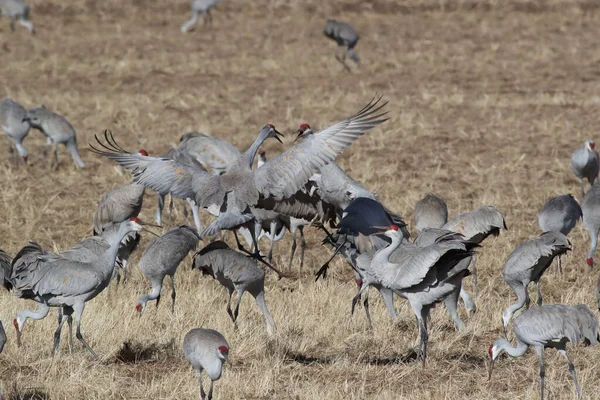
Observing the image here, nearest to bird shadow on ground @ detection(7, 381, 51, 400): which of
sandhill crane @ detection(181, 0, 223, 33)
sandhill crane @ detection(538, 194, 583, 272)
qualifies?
sandhill crane @ detection(538, 194, 583, 272)

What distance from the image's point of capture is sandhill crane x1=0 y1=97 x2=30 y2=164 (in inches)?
534

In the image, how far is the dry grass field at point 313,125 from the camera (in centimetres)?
682

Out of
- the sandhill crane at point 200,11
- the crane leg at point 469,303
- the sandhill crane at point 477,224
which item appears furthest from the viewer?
the sandhill crane at point 200,11

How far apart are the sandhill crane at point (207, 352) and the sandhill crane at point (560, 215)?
421cm

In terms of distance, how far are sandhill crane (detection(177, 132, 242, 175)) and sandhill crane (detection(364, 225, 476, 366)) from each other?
14.5 feet

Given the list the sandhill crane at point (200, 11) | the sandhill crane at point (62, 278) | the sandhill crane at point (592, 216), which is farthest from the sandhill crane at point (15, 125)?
the sandhill crane at point (200, 11)

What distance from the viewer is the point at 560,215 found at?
9.21 m

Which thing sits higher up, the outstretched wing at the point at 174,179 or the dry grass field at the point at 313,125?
the outstretched wing at the point at 174,179

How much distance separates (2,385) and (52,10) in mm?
21658

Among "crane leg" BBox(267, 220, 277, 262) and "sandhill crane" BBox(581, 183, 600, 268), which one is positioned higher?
"sandhill crane" BBox(581, 183, 600, 268)

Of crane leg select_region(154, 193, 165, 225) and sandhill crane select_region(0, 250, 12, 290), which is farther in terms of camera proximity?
crane leg select_region(154, 193, 165, 225)

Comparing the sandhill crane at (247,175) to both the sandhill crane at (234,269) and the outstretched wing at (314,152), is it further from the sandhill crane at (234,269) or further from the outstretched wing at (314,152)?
the sandhill crane at (234,269)

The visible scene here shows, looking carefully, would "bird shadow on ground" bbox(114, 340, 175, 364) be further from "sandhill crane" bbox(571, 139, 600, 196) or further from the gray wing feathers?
"sandhill crane" bbox(571, 139, 600, 196)

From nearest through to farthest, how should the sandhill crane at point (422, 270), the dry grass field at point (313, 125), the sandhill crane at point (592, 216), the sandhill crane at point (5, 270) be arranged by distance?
the sandhill crane at point (422, 270)
the dry grass field at point (313, 125)
the sandhill crane at point (5, 270)
the sandhill crane at point (592, 216)
